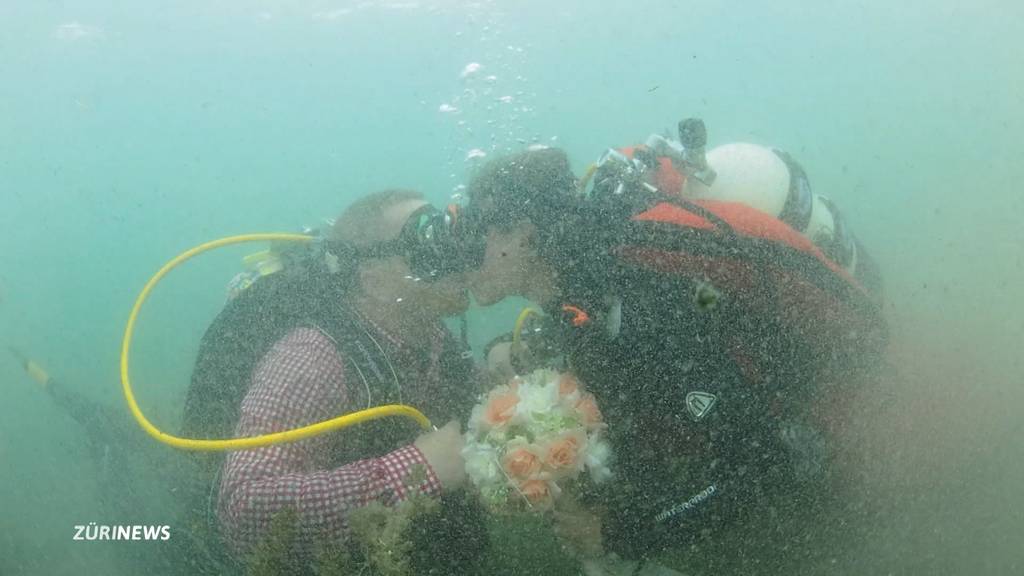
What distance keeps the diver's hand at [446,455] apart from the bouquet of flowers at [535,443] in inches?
8.7

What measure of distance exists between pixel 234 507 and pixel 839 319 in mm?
3031

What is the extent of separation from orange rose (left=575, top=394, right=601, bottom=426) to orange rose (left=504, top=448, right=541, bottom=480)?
0.32 meters

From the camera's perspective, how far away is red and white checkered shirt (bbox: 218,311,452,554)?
2660 millimetres

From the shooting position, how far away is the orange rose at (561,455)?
7.80 ft

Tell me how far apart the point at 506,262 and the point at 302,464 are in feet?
5.14

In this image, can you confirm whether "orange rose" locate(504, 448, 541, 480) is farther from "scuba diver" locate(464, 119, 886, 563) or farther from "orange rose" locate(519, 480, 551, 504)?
"scuba diver" locate(464, 119, 886, 563)

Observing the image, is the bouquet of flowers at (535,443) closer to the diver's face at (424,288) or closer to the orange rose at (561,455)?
the orange rose at (561,455)

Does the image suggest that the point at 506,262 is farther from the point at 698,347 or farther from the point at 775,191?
the point at 775,191

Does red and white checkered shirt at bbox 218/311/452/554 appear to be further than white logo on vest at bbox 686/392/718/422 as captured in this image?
Yes

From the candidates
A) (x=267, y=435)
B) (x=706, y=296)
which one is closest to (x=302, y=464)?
(x=267, y=435)

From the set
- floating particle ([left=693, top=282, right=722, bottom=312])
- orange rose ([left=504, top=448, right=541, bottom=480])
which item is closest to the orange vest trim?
floating particle ([left=693, top=282, right=722, bottom=312])

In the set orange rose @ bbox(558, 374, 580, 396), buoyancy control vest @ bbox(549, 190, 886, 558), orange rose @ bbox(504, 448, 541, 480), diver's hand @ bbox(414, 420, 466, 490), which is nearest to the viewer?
orange rose @ bbox(504, 448, 541, 480)

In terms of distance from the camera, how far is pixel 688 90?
6469cm

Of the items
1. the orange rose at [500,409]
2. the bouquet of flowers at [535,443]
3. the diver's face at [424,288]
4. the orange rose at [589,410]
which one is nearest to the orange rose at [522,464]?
the bouquet of flowers at [535,443]
